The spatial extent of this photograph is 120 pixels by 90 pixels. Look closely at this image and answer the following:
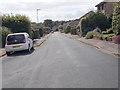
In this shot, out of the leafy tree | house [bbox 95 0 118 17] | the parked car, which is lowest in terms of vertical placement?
the parked car

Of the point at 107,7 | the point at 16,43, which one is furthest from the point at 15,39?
the point at 107,7

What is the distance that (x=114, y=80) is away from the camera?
36.0 feet

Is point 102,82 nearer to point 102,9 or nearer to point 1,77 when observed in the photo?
point 1,77

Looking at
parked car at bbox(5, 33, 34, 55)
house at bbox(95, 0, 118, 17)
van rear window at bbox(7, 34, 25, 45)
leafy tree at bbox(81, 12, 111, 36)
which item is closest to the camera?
parked car at bbox(5, 33, 34, 55)

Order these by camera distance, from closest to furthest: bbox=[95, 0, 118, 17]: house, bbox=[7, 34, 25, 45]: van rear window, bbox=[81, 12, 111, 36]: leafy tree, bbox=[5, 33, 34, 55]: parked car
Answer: bbox=[5, 33, 34, 55]: parked car < bbox=[7, 34, 25, 45]: van rear window < bbox=[81, 12, 111, 36]: leafy tree < bbox=[95, 0, 118, 17]: house

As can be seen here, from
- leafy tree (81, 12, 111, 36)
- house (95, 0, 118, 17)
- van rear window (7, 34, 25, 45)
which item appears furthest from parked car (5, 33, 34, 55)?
house (95, 0, 118, 17)

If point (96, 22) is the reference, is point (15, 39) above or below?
below

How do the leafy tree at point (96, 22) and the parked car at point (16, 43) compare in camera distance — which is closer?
the parked car at point (16, 43)

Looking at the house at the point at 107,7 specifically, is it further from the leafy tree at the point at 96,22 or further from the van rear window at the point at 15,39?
the van rear window at the point at 15,39

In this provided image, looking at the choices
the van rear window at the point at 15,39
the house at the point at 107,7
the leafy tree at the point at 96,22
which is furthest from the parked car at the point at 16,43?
the house at the point at 107,7

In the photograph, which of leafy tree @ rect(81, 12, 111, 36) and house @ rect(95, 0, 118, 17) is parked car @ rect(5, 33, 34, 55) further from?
Answer: house @ rect(95, 0, 118, 17)

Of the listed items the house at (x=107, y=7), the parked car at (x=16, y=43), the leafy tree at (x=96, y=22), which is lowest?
the parked car at (x=16, y=43)

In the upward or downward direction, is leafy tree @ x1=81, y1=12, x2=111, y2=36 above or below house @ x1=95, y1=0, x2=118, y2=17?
below

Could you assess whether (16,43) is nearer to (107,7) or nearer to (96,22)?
(96,22)
